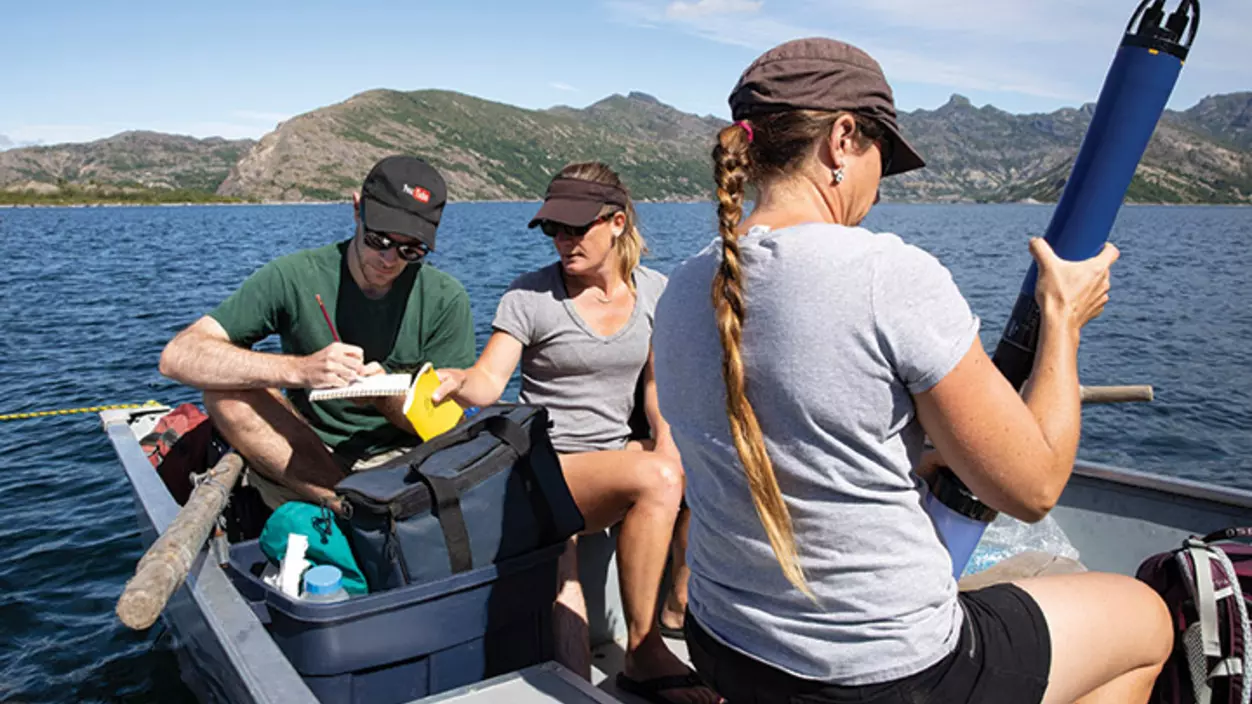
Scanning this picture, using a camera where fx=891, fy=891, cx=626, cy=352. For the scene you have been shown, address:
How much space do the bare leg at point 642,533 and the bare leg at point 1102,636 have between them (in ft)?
4.02

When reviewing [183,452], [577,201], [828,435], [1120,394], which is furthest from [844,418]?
[183,452]

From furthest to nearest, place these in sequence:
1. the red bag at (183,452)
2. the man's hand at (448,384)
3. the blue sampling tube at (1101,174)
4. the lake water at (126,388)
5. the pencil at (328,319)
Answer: the lake water at (126,388) → the red bag at (183,452) → the pencil at (328,319) → the man's hand at (448,384) → the blue sampling tube at (1101,174)

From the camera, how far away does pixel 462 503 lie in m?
2.66

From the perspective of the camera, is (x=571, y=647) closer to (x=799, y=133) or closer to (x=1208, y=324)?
(x=799, y=133)

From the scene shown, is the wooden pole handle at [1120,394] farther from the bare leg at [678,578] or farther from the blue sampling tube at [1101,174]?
the blue sampling tube at [1101,174]

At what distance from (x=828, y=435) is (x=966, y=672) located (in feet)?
1.78

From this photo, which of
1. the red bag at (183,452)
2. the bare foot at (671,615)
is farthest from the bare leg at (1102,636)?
the red bag at (183,452)

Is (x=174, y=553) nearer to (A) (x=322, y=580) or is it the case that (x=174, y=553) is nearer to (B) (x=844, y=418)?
(A) (x=322, y=580)

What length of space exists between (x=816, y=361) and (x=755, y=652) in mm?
604

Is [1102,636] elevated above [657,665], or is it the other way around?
[1102,636]

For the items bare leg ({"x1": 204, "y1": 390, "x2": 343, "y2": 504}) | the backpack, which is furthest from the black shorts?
bare leg ({"x1": 204, "y1": 390, "x2": 343, "y2": 504})

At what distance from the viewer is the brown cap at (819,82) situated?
60.8 inches

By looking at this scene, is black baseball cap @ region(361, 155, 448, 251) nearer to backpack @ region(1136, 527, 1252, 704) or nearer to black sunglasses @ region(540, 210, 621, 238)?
black sunglasses @ region(540, 210, 621, 238)

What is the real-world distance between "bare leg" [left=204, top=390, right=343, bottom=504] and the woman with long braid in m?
2.26
